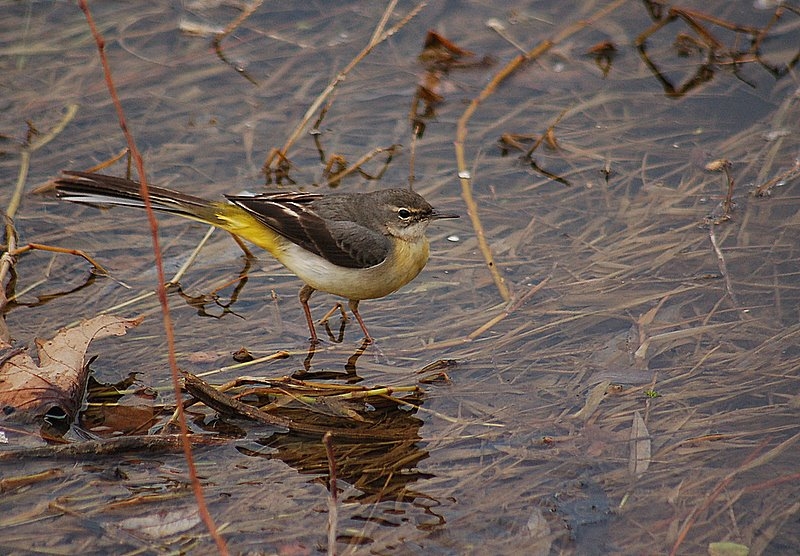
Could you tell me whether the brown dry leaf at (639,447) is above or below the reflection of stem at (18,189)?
above

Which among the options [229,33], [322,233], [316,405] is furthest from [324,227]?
[229,33]

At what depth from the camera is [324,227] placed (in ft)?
23.6

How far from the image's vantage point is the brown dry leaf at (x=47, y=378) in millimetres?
5953

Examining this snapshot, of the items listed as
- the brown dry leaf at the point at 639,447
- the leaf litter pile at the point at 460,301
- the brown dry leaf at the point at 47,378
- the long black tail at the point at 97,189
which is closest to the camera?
the leaf litter pile at the point at 460,301

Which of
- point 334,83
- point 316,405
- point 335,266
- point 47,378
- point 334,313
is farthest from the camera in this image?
point 334,83

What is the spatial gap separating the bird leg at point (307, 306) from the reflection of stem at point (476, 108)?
1334 millimetres

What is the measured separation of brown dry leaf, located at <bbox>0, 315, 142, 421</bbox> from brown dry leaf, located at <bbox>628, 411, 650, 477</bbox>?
10.7 ft

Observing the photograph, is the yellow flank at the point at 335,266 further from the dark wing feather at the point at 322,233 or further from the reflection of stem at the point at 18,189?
the reflection of stem at the point at 18,189

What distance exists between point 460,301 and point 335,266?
36.8 inches

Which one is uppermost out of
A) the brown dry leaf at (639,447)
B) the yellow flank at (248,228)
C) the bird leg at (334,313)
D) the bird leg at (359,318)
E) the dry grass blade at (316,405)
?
the yellow flank at (248,228)

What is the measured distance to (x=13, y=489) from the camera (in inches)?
213

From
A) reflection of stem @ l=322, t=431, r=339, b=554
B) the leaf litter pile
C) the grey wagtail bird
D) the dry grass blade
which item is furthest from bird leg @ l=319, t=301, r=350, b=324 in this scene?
reflection of stem @ l=322, t=431, r=339, b=554

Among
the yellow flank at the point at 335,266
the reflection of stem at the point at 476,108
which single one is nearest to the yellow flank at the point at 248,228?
the yellow flank at the point at 335,266

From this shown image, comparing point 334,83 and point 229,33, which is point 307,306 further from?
point 229,33
